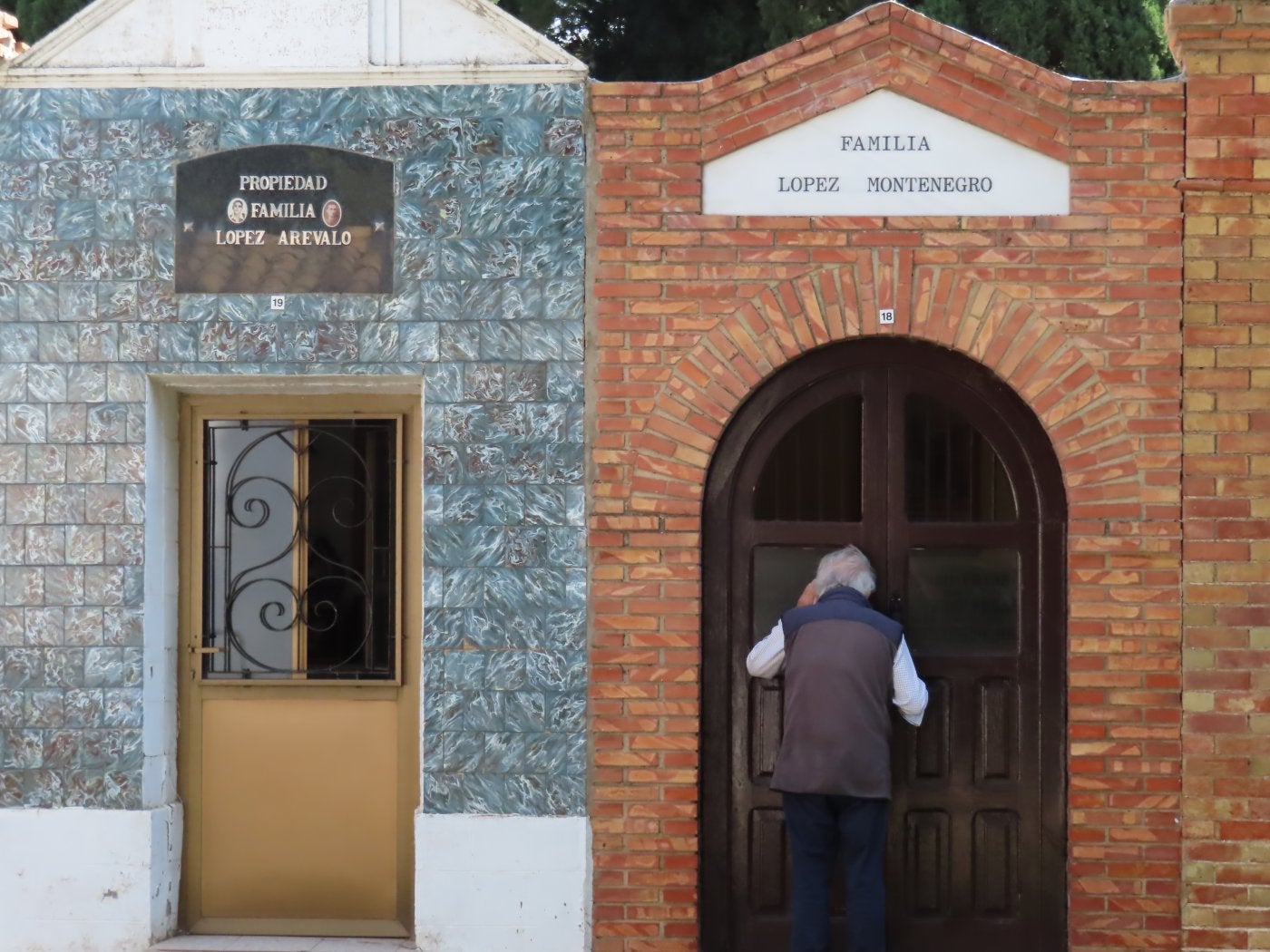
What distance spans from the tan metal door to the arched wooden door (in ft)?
4.60

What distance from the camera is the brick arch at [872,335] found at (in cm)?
667

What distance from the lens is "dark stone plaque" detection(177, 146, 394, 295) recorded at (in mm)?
6863

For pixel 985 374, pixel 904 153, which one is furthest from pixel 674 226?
pixel 985 374

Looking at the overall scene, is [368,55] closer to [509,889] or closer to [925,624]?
[925,624]

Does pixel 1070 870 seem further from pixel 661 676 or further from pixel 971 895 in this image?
pixel 661 676

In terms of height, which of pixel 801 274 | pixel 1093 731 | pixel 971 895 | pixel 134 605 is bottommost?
pixel 971 895

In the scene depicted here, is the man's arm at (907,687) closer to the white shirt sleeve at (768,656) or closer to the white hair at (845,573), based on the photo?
the white hair at (845,573)

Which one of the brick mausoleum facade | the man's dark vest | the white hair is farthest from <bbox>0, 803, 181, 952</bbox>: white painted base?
the white hair

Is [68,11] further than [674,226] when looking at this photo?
Yes

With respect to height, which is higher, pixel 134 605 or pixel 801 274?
pixel 801 274

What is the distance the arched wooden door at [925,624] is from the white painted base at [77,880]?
2408 millimetres

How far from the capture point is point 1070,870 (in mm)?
6672

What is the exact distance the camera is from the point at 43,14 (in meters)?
11.7

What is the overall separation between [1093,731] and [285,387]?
375 centimetres
